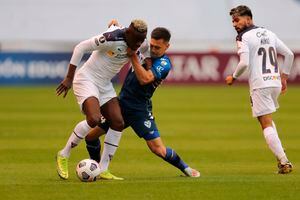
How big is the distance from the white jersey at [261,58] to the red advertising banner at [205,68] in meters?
24.0

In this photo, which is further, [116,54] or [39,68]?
[39,68]

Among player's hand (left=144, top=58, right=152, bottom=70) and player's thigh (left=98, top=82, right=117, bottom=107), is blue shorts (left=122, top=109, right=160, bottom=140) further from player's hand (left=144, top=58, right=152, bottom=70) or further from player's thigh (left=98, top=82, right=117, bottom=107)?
player's hand (left=144, top=58, right=152, bottom=70)

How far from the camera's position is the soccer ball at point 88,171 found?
1159cm

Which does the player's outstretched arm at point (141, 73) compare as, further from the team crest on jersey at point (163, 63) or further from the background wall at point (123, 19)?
the background wall at point (123, 19)

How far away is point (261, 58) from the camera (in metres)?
12.6

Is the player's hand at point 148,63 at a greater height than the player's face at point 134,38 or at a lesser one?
lesser

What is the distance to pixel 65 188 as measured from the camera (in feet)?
35.3

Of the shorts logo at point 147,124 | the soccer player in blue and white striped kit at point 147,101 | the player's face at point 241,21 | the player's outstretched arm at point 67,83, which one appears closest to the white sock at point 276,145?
the soccer player in blue and white striped kit at point 147,101

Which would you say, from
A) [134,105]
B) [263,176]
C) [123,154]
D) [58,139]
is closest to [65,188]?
[134,105]

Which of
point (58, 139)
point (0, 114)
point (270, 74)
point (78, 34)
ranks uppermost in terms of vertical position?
point (270, 74)

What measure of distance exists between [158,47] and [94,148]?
1.67 m

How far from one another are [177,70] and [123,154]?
21749 millimetres

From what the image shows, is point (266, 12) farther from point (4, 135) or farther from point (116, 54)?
Answer: point (116, 54)

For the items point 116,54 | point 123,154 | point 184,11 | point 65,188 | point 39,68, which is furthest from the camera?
point 184,11
